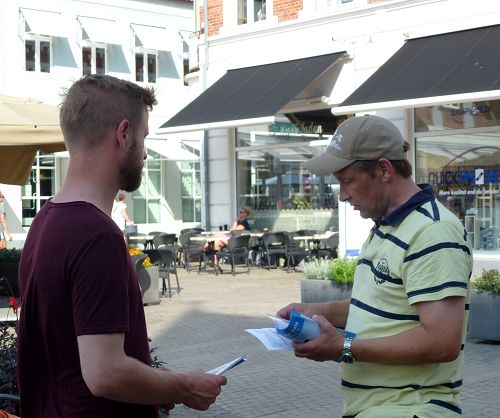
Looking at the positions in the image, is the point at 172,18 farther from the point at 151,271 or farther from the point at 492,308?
the point at 492,308

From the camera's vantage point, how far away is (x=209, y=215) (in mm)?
22422

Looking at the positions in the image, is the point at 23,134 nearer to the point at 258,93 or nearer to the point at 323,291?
the point at 323,291

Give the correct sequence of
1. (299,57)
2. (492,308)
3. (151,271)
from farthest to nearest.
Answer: (299,57), (151,271), (492,308)

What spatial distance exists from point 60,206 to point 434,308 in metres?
1.12

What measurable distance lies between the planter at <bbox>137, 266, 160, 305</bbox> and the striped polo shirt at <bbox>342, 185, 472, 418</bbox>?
1065 centimetres

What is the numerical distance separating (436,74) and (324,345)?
13.2m

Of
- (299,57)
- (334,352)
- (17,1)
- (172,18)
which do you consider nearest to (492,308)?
(334,352)

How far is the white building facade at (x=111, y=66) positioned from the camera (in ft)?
92.2

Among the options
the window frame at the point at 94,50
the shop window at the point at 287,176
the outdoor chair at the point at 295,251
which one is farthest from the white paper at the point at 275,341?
the window frame at the point at 94,50

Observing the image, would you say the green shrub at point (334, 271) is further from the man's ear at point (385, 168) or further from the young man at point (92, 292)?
the young man at point (92, 292)

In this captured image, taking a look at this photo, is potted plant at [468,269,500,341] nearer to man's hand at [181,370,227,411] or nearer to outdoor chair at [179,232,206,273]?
man's hand at [181,370,227,411]

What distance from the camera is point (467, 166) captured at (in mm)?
16484

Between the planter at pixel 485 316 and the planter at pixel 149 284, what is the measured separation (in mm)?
5363

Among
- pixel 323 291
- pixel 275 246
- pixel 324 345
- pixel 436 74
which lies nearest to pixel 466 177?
pixel 436 74
